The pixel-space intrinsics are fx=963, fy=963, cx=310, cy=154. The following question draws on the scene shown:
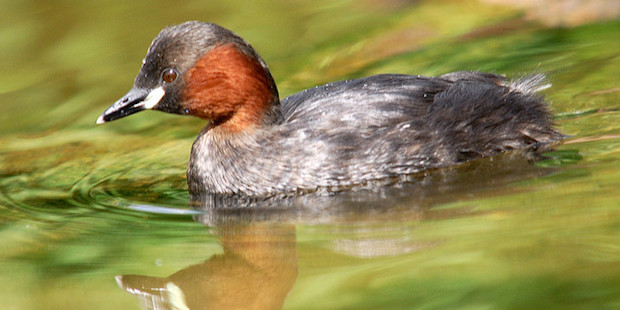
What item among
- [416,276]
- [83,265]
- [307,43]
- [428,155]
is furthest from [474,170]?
[307,43]

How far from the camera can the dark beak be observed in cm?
652

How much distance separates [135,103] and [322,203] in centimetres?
146

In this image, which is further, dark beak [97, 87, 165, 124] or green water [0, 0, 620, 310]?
dark beak [97, 87, 165, 124]

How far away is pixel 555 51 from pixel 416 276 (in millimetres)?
4731

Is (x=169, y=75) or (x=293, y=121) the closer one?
(x=169, y=75)

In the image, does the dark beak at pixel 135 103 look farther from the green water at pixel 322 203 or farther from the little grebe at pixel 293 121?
the green water at pixel 322 203

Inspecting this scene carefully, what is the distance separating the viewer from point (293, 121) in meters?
6.66

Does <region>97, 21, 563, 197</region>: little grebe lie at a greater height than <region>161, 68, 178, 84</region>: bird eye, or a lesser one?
lesser

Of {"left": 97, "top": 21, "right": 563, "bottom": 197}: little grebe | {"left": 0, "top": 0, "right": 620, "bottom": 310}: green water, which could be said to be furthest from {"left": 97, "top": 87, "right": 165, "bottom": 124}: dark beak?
{"left": 0, "top": 0, "right": 620, "bottom": 310}: green water

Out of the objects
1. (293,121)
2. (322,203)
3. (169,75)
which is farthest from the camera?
(293,121)

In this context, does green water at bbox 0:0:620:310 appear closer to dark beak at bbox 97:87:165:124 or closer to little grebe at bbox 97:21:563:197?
little grebe at bbox 97:21:563:197

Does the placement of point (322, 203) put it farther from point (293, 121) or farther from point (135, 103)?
point (135, 103)

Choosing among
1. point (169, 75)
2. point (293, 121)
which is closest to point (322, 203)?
point (293, 121)

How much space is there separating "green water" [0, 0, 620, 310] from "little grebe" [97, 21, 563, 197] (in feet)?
0.83
